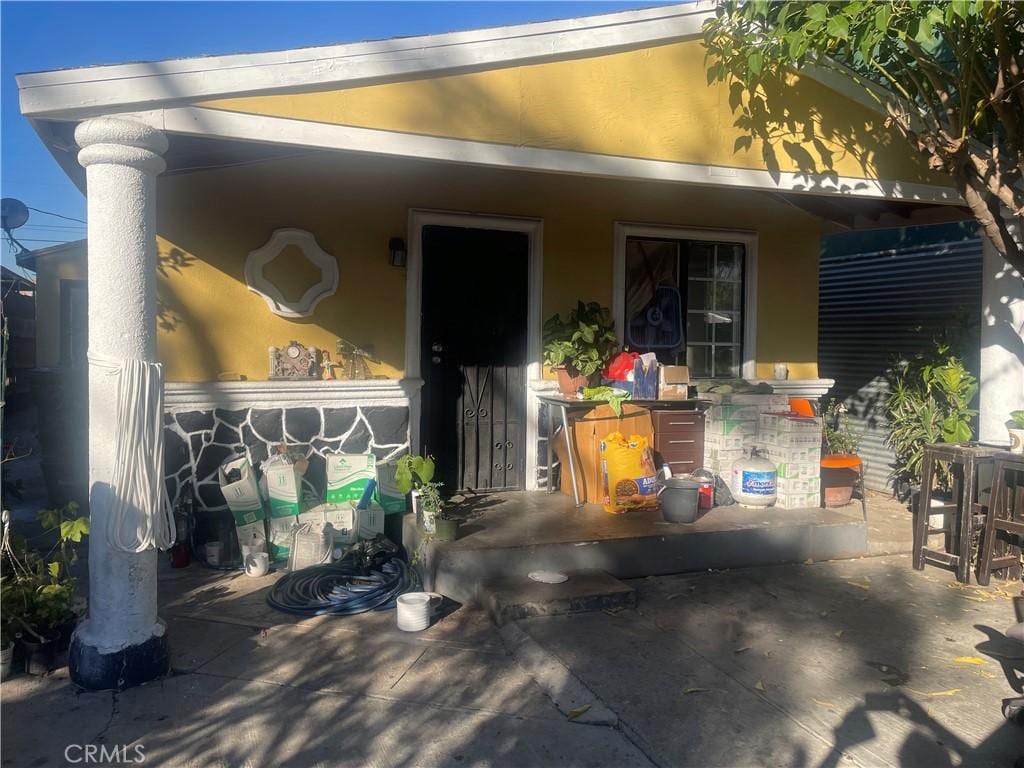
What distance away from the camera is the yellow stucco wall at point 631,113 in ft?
14.7

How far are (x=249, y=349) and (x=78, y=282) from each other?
5159 mm

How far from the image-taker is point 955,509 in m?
5.79

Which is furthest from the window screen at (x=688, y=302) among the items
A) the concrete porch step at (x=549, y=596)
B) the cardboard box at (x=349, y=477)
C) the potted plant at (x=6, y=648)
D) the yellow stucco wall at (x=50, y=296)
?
the yellow stucco wall at (x=50, y=296)

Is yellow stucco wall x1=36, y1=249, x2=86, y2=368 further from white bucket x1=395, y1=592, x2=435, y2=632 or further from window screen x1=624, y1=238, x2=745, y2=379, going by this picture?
white bucket x1=395, y1=592, x2=435, y2=632

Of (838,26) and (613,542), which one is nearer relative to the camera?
(838,26)

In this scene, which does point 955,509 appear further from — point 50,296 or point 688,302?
point 50,296

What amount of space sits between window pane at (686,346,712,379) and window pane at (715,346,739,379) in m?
0.11

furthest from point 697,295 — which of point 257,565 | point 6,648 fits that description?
point 6,648

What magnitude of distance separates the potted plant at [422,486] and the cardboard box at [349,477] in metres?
0.50

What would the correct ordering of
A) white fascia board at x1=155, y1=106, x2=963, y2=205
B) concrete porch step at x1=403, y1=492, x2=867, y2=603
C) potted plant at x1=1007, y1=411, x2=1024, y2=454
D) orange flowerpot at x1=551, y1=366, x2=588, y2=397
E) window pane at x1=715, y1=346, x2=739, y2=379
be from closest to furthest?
1. white fascia board at x1=155, y1=106, x2=963, y2=205
2. concrete porch step at x1=403, y1=492, x2=867, y2=603
3. potted plant at x1=1007, y1=411, x2=1024, y2=454
4. orange flowerpot at x1=551, y1=366, x2=588, y2=397
5. window pane at x1=715, y1=346, x2=739, y2=379

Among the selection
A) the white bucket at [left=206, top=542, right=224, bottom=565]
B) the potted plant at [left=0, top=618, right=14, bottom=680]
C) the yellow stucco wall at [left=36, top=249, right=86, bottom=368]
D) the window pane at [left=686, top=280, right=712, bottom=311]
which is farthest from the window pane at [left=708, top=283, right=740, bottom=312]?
the yellow stucco wall at [left=36, top=249, right=86, bottom=368]

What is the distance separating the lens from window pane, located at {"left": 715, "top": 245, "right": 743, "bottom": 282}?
7742 mm

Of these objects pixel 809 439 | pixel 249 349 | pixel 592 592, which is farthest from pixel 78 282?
pixel 809 439

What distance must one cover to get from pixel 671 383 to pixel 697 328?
45.8 inches
